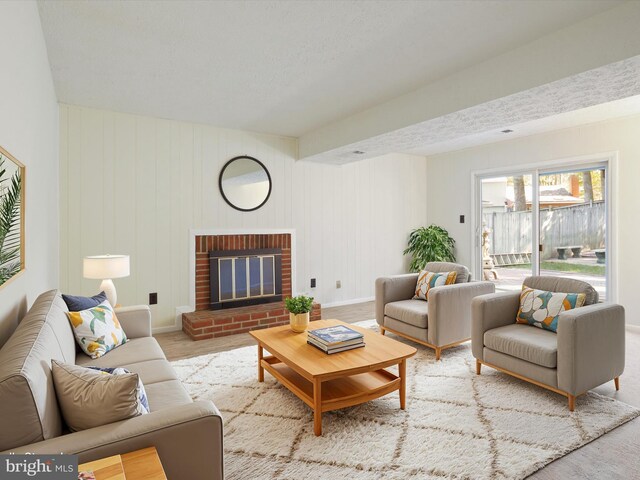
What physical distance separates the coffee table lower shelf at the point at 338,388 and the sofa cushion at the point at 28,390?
1257 millimetres

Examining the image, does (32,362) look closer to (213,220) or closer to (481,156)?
(213,220)

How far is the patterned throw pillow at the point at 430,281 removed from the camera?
378cm

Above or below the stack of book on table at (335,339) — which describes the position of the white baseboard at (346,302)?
below

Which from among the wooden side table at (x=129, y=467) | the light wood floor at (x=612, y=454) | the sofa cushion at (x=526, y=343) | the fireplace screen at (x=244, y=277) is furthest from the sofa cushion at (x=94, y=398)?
the fireplace screen at (x=244, y=277)

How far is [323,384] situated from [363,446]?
0.48 m

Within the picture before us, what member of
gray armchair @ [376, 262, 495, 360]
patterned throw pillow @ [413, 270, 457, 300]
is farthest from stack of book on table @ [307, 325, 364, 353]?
patterned throw pillow @ [413, 270, 457, 300]

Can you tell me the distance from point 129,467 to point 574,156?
5287 millimetres

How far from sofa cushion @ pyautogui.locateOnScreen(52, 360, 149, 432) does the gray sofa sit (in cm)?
3

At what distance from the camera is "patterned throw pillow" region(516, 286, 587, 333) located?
2.77 m

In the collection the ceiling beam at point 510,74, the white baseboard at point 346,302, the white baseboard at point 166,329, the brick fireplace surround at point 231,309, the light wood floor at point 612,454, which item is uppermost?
the ceiling beam at point 510,74

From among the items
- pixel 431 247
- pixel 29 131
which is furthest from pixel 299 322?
pixel 431 247

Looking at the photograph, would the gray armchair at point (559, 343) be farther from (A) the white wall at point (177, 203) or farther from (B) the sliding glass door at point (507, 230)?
(A) the white wall at point (177, 203)

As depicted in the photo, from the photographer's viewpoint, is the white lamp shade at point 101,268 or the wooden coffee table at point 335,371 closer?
the wooden coffee table at point 335,371

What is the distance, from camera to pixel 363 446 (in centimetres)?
207
